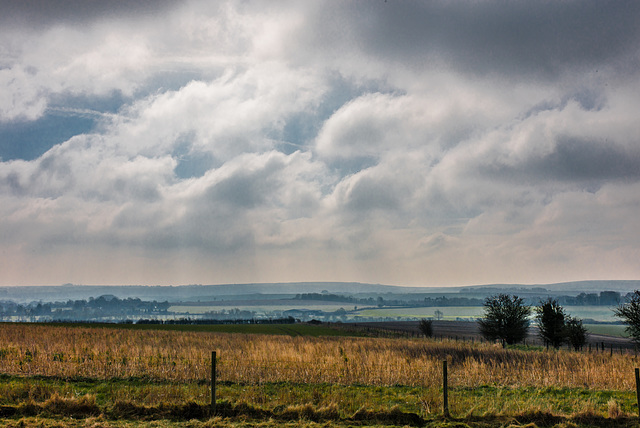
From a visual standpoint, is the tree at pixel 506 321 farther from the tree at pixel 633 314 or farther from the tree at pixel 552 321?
the tree at pixel 633 314

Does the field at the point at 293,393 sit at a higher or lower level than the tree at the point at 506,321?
higher

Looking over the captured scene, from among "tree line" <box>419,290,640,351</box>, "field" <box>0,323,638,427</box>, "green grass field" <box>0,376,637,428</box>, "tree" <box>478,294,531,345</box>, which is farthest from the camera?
"tree" <box>478,294,531,345</box>

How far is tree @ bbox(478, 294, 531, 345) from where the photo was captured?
61.6 m

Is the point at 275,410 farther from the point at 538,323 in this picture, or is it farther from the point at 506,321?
the point at 538,323

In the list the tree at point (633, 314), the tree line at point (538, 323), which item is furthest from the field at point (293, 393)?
the tree line at point (538, 323)

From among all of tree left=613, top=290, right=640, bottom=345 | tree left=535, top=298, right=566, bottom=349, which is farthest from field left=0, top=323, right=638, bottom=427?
tree left=535, top=298, right=566, bottom=349

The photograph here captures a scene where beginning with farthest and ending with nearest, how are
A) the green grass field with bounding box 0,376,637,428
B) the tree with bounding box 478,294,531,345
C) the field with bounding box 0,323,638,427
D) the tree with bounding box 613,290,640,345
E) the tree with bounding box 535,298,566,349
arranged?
1. the tree with bounding box 478,294,531,345
2. the tree with bounding box 535,298,566,349
3. the tree with bounding box 613,290,640,345
4. the field with bounding box 0,323,638,427
5. the green grass field with bounding box 0,376,637,428

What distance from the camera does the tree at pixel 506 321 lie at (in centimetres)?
6162

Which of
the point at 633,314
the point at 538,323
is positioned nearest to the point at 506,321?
the point at 538,323

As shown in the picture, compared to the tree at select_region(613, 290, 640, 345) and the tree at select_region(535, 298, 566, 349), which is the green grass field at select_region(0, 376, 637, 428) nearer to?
the tree at select_region(613, 290, 640, 345)

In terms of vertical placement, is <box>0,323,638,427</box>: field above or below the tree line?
above

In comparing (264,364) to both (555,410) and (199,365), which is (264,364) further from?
(555,410)

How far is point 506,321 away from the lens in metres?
62.2

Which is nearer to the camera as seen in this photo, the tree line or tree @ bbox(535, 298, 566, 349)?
the tree line
